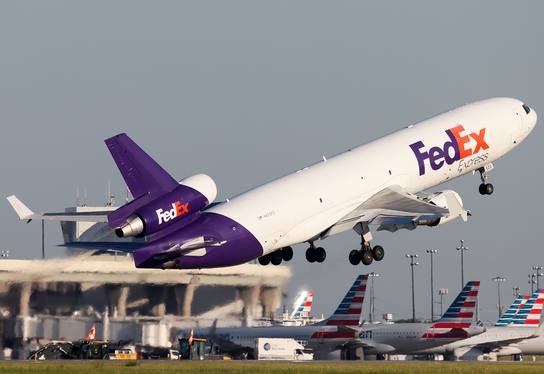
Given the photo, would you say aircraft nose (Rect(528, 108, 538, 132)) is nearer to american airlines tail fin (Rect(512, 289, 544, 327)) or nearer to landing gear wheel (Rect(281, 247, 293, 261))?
landing gear wheel (Rect(281, 247, 293, 261))

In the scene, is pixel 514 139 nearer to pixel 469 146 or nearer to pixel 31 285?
pixel 469 146

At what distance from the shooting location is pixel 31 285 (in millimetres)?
45438

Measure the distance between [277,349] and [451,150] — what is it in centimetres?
2108

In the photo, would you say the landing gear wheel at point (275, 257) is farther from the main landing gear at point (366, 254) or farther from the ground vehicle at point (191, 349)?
the ground vehicle at point (191, 349)

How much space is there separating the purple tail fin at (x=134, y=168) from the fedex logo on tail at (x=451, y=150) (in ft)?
46.7

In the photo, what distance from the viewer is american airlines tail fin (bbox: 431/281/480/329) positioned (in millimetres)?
61250

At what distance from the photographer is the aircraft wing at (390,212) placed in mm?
36969

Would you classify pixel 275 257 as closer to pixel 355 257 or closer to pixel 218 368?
pixel 355 257

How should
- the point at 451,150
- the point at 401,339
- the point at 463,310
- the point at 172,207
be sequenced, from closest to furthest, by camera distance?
the point at 172,207 → the point at 451,150 → the point at 401,339 → the point at 463,310

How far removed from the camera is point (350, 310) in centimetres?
5997

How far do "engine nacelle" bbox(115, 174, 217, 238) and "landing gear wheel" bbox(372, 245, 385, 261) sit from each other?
9.91m

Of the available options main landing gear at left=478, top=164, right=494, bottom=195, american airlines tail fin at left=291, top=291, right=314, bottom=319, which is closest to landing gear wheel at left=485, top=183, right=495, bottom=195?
main landing gear at left=478, top=164, right=494, bottom=195

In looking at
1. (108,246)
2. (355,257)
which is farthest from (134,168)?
(355,257)

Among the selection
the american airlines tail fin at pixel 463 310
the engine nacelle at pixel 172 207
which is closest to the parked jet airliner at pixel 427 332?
the american airlines tail fin at pixel 463 310
